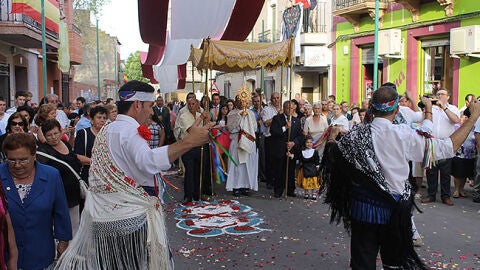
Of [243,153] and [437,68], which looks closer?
[243,153]

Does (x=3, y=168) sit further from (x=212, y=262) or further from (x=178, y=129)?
(x=178, y=129)

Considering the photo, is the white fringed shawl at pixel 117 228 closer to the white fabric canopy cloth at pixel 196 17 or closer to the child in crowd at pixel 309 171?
the child in crowd at pixel 309 171

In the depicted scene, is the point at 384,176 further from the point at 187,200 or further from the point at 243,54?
the point at 243,54

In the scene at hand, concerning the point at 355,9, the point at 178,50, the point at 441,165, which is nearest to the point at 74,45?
the point at 178,50

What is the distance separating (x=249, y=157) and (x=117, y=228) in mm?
6534

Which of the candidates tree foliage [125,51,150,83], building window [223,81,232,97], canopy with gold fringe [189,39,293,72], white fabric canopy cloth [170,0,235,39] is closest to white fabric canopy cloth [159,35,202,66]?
white fabric canopy cloth [170,0,235,39]

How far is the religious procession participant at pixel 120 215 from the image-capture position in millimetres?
3424

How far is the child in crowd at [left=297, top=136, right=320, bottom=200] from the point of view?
939cm

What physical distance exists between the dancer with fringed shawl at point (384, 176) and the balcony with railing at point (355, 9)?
15.5 meters

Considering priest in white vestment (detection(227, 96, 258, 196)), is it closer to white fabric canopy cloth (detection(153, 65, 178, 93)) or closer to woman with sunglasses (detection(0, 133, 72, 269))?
woman with sunglasses (detection(0, 133, 72, 269))

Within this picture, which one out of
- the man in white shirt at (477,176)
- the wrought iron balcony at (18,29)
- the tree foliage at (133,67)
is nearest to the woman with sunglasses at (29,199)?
the man in white shirt at (477,176)

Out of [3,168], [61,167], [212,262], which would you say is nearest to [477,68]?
[212,262]

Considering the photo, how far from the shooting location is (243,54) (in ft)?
31.0

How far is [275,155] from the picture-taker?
9828mm
